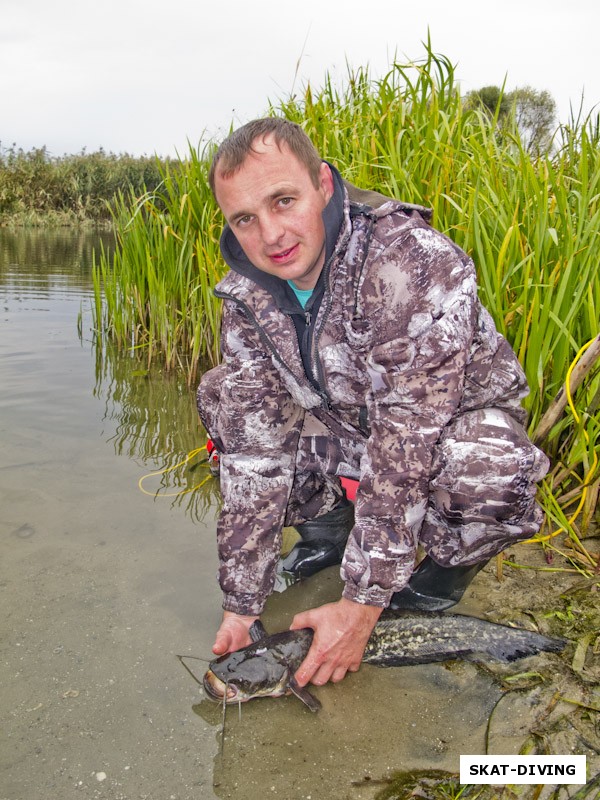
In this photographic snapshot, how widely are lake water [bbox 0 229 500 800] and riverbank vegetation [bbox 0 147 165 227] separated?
18.9 meters

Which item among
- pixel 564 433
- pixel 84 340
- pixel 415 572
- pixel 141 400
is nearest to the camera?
pixel 415 572

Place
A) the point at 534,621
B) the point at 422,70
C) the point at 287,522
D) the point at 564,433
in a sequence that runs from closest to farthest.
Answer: the point at 534,621 < the point at 287,522 < the point at 564,433 < the point at 422,70

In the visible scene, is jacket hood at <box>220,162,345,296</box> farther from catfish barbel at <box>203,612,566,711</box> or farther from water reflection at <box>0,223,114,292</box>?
water reflection at <box>0,223,114,292</box>

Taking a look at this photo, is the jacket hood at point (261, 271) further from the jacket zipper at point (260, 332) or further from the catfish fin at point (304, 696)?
the catfish fin at point (304, 696)

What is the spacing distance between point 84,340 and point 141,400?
7.30 ft

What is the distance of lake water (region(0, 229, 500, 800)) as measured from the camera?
1794mm

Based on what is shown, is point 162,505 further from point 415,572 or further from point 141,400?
point 141,400

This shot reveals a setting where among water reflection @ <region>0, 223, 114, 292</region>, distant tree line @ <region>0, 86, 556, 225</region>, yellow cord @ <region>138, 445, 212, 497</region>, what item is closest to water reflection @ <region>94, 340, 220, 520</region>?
yellow cord @ <region>138, 445, 212, 497</region>

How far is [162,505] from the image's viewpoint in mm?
3336

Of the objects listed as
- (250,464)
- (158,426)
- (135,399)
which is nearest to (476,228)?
(250,464)

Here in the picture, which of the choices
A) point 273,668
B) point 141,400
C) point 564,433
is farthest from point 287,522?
point 141,400

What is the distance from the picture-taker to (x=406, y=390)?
203cm

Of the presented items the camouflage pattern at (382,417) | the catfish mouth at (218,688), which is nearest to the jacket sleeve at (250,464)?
the camouflage pattern at (382,417)

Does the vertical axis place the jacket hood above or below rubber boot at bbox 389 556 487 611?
above
